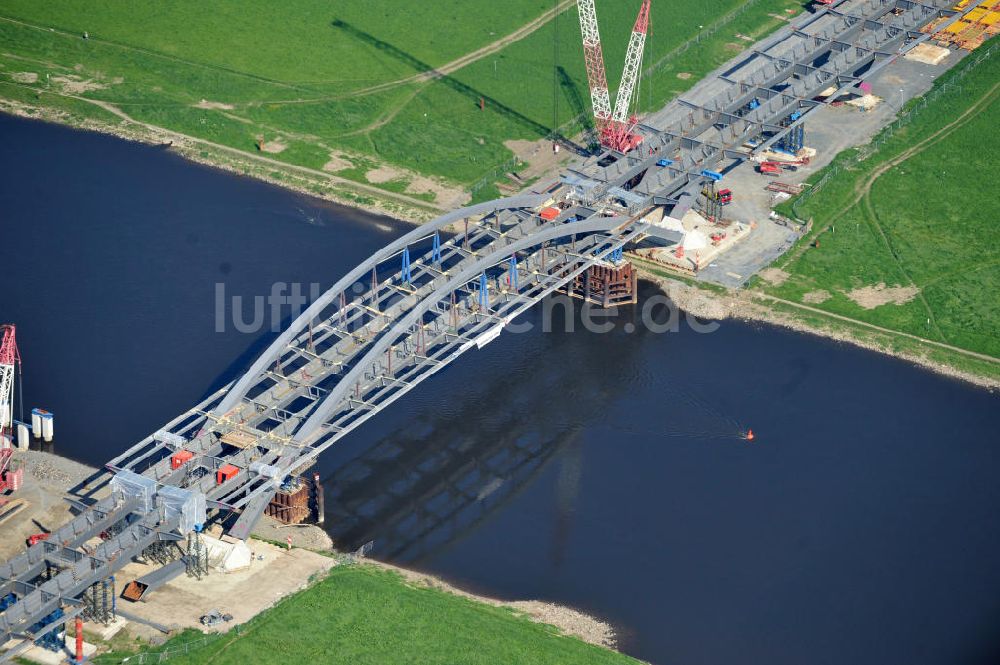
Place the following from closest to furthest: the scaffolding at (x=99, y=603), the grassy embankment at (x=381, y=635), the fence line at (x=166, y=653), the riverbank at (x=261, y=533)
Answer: the fence line at (x=166, y=653) < the grassy embankment at (x=381, y=635) < the scaffolding at (x=99, y=603) < the riverbank at (x=261, y=533)

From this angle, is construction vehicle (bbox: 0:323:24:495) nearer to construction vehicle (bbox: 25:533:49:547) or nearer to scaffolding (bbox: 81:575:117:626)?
construction vehicle (bbox: 25:533:49:547)

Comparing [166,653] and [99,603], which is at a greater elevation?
[99,603]

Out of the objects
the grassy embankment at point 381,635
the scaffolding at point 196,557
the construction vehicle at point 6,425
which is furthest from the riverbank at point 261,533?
the scaffolding at point 196,557

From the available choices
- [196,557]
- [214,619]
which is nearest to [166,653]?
[214,619]

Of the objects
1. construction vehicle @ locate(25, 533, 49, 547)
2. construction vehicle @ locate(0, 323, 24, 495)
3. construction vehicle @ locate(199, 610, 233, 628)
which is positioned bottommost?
construction vehicle @ locate(199, 610, 233, 628)

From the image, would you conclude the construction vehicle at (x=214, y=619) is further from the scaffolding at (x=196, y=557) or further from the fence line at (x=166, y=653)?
the scaffolding at (x=196, y=557)

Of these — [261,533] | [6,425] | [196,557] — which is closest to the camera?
[196,557]

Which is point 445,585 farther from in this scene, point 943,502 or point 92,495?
point 943,502

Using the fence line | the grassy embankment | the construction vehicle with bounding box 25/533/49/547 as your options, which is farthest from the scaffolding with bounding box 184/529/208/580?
the construction vehicle with bounding box 25/533/49/547

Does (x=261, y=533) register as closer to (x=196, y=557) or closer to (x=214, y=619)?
(x=196, y=557)
